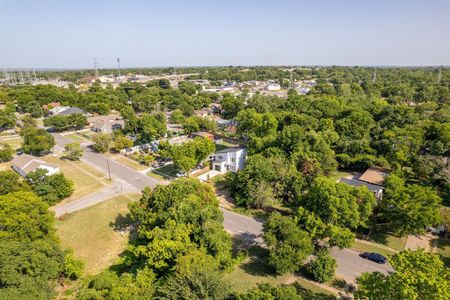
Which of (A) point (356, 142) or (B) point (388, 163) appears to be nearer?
(B) point (388, 163)

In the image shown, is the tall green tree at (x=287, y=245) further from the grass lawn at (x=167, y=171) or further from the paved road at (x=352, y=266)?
the grass lawn at (x=167, y=171)

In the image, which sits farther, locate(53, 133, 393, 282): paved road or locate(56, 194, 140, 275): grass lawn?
locate(56, 194, 140, 275): grass lawn

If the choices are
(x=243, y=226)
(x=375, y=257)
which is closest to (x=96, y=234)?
(x=243, y=226)

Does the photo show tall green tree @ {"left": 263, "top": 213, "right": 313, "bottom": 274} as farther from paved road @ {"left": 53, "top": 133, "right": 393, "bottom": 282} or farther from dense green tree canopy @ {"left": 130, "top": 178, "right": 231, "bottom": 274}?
paved road @ {"left": 53, "top": 133, "right": 393, "bottom": 282}

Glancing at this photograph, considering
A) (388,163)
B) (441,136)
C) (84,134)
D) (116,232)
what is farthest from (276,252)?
(84,134)

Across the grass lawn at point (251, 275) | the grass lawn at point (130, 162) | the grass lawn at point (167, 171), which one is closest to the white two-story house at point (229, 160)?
the grass lawn at point (167, 171)

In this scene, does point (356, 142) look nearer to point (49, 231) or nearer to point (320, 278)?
point (320, 278)

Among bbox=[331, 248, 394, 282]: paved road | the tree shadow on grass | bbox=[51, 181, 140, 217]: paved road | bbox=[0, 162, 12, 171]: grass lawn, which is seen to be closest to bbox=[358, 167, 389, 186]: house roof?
bbox=[331, 248, 394, 282]: paved road
